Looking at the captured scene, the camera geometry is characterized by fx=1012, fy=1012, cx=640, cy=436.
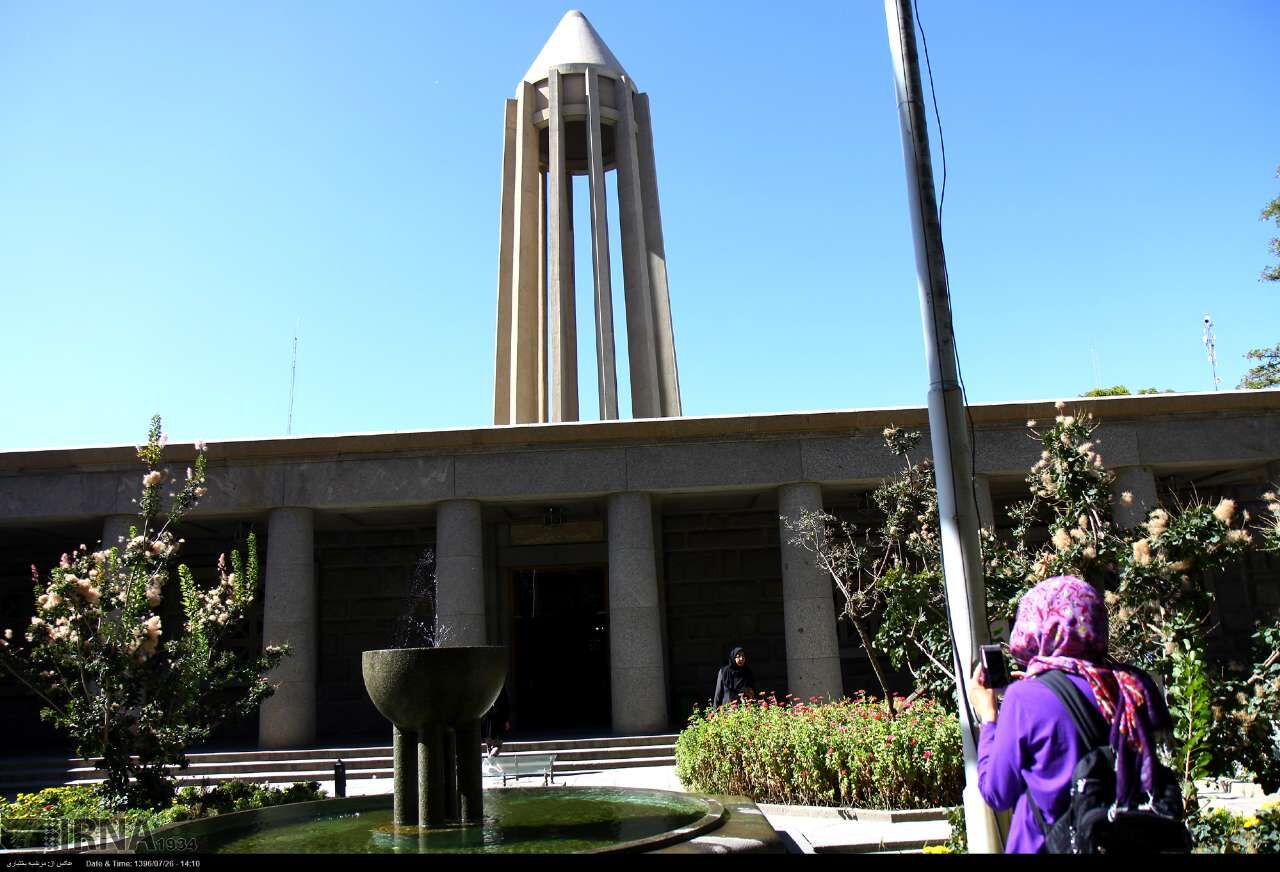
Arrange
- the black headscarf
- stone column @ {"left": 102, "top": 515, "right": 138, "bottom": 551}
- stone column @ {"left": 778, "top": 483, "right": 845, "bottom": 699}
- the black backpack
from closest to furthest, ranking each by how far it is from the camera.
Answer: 1. the black backpack
2. the black headscarf
3. stone column @ {"left": 778, "top": 483, "right": 845, "bottom": 699}
4. stone column @ {"left": 102, "top": 515, "right": 138, "bottom": 551}

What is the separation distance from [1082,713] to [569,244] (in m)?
21.2

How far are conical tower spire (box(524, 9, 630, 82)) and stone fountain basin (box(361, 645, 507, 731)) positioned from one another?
19.5 metres

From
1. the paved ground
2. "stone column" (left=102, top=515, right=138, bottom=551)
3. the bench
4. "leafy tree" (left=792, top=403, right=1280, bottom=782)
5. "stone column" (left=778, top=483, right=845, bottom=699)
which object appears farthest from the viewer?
"stone column" (left=102, top=515, right=138, bottom=551)

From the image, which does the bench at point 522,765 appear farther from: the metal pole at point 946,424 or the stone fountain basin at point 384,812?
the metal pole at point 946,424

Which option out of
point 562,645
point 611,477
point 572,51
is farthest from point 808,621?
point 572,51

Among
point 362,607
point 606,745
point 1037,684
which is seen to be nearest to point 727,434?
point 606,745

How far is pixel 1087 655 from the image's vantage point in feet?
9.55

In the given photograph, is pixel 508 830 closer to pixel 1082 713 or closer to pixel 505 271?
pixel 1082 713

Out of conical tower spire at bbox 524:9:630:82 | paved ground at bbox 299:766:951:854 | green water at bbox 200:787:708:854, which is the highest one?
conical tower spire at bbox 524:9:630:82

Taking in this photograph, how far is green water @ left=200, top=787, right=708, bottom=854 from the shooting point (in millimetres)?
6371

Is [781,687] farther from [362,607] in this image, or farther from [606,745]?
[362,607]

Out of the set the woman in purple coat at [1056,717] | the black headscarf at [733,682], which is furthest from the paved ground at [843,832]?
the woman in purple coat at [1056,717]

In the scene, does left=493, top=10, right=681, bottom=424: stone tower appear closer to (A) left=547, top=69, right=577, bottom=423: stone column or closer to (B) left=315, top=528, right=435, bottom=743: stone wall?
(A) left=547, top=69, right=577, bottom=423: stone column

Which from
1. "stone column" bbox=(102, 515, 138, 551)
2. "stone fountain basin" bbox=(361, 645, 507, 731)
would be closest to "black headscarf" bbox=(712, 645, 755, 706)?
"stone fountain basin" bbox=(361, 645, 507, 731)
